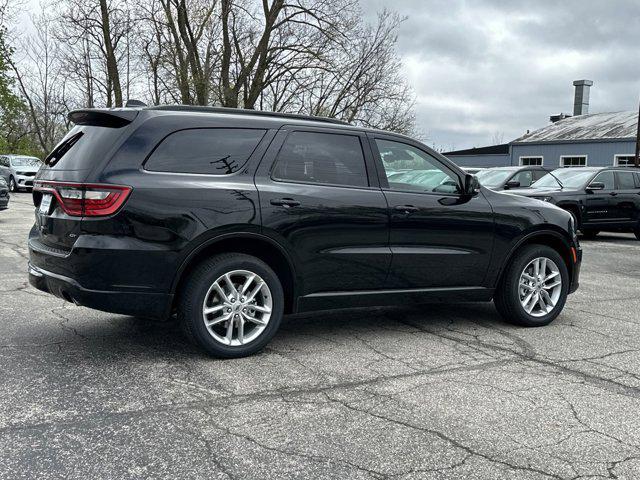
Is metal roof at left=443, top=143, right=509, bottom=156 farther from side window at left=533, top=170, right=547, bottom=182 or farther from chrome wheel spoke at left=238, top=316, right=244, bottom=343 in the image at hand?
chrome wheel spoke at left=238, top=316, right=244, bottom=343

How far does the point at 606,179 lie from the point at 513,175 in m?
2.10

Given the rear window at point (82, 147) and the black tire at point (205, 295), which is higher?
the rear window at point (82, 147)

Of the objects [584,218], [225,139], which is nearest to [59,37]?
[584,218]

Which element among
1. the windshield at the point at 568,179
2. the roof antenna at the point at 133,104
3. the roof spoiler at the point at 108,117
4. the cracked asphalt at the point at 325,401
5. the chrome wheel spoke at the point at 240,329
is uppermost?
the roof antenna at the point at 133,104

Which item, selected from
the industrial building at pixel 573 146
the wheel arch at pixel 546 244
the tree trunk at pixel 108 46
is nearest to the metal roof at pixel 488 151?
the industrial building at pixel 573 146

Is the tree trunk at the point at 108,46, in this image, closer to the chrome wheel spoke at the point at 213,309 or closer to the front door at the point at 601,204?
the front door at the point at 601,204

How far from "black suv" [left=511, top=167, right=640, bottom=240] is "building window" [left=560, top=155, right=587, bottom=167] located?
20.7m

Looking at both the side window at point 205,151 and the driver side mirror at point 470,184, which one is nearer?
the side window at point 205,151

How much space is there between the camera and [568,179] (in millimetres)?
15320

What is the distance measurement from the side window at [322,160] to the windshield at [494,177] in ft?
35.6

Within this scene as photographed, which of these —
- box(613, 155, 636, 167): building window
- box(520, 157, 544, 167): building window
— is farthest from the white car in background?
box(613, 155, 636, 167): building window

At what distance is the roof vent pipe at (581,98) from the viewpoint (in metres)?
Answer: 47.2

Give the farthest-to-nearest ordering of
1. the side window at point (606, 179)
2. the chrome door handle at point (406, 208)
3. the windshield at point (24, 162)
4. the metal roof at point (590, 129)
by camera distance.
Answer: the metal roof at point (590, 129), the windshield at point (24, 162), the side window at point (606, 179), the chrome door handle at point (406, 208)

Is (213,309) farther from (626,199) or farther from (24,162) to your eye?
(24,162)
